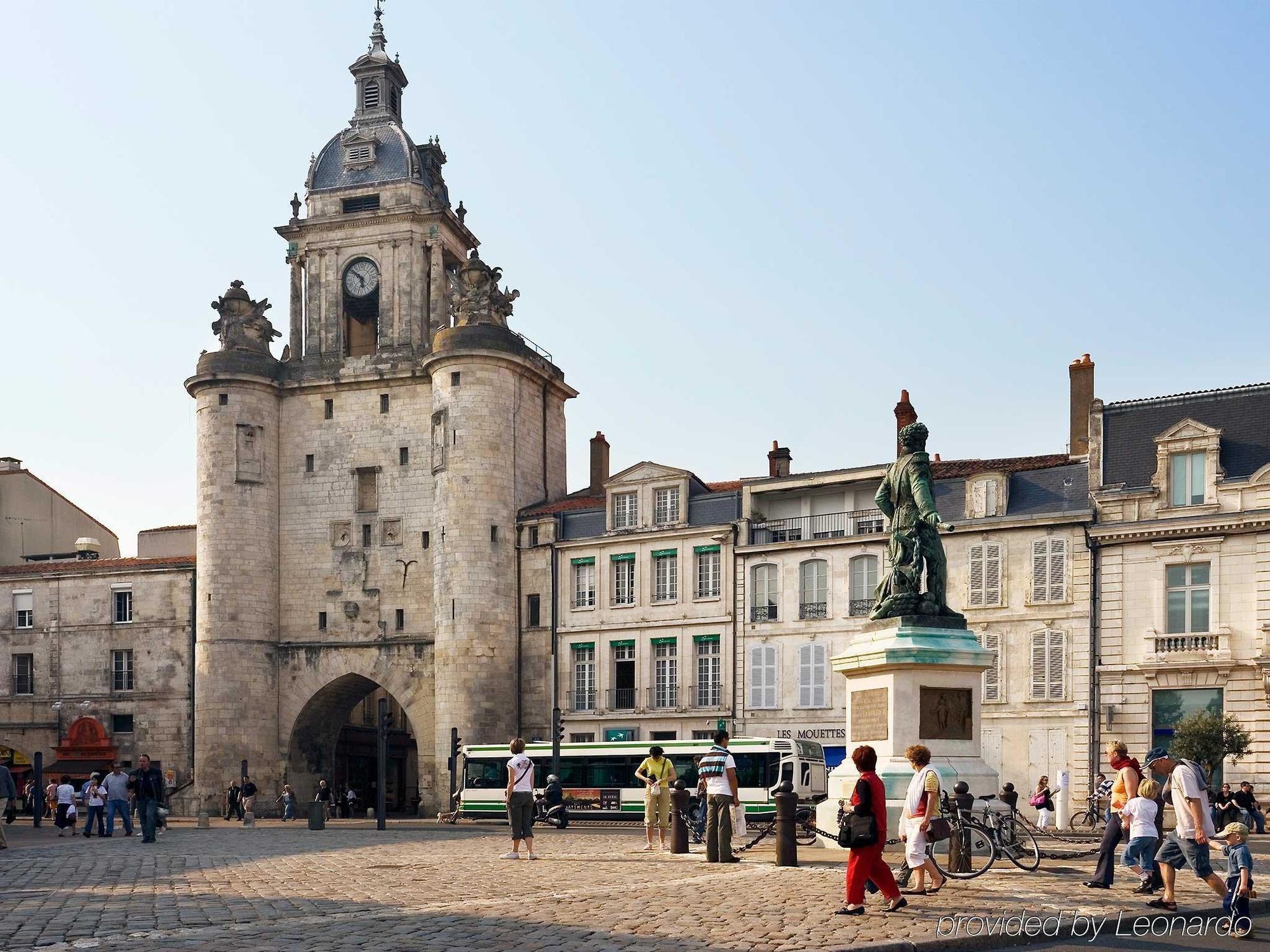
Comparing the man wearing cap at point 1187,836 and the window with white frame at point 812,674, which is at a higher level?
the man wearing cap at point 1187,836

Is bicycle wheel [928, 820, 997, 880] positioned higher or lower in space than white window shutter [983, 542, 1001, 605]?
lower

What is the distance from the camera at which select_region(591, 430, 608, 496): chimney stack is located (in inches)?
2163

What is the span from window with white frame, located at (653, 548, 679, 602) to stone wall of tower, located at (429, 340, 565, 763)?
526 centimetres

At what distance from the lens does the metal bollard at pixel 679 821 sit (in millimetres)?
20156

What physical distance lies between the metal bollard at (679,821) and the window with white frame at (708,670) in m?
26.0

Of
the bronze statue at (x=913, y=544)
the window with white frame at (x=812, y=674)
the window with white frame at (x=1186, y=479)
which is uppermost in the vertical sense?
the window with white frame at (x=1186, y=479)

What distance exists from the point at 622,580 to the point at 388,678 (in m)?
9.11

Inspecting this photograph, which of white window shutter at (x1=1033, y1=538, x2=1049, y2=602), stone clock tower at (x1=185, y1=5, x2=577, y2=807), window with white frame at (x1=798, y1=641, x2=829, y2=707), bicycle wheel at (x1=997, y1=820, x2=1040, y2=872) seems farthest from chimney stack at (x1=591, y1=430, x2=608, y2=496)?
bicycle wheel at (x1=997, y1=820, x2=1040, y2=872)

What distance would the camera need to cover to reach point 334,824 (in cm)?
4294

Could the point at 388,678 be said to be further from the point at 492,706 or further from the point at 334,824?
the point at 334,824

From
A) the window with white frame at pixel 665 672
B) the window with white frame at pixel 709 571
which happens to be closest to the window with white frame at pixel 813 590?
the window with white frame at pixel 709 571

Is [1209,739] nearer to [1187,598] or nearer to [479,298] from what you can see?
[1187,598]

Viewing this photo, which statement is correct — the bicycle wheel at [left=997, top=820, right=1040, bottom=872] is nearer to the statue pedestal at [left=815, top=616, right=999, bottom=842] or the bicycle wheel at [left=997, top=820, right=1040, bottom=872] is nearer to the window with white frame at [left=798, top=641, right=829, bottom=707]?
the statue pedestal at [left=815, top=616, right=999, bottom=842]

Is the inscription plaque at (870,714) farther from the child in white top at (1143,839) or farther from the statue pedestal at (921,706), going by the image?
the child in white top at (1143,839)
